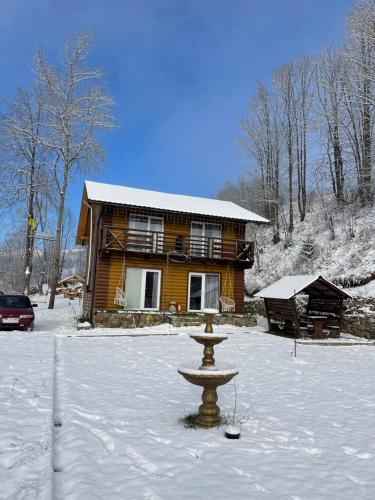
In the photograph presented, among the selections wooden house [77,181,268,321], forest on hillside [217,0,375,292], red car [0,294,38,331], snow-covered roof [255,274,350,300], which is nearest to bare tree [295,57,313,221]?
forest on hillside [217,0,375,292]

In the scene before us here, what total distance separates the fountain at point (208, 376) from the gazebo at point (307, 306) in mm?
9759

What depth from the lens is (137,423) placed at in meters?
5.04

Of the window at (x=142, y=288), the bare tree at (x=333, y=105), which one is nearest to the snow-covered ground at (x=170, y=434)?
the window at (x=142, y=288)

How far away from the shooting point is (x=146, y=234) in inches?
752

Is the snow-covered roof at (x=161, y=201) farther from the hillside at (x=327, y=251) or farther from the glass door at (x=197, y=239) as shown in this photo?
the hillside at (x=327, y=251)

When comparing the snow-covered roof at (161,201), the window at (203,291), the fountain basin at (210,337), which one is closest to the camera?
the fountain basin at (210,337)

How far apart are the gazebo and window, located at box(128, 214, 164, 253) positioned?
575 cm

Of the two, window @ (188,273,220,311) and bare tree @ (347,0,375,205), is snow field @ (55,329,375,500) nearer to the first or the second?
window @ (188,273,220,311)

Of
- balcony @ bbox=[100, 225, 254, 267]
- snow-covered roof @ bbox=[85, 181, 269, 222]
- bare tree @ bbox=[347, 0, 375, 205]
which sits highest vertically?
bare tree @ bbox=[347, 0, 375, 205]

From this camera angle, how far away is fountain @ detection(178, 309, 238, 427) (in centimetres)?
483

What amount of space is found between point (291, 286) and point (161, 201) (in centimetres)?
858

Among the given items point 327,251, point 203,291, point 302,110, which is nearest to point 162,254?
point 203,291

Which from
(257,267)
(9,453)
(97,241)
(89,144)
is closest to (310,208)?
(257,267)

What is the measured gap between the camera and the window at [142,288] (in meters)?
18.2
